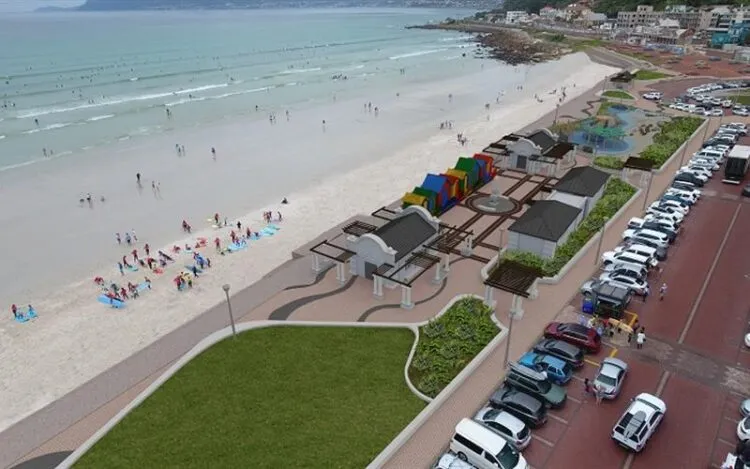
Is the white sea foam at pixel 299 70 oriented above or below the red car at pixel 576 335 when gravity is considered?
above

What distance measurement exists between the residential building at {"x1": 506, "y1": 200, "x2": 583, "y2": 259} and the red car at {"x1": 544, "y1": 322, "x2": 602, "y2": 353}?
22.0 ft

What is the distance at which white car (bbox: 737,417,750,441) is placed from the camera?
1609cm

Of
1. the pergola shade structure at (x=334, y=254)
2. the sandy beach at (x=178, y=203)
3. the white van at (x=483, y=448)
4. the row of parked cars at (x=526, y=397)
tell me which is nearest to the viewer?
the white van at (x=483, y=448)

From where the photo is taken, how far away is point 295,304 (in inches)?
960

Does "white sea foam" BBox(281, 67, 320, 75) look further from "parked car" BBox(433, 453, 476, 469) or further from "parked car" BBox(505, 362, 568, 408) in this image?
"parked car" BBox(433, 453, 476, 469)

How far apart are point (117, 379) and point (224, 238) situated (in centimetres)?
1444

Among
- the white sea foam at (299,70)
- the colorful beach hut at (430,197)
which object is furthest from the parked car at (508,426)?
the white sea foam at (299,70)

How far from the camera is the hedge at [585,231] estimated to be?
2652cm

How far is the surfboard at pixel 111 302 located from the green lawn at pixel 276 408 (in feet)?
28.9

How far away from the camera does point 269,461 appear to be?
15.6 m

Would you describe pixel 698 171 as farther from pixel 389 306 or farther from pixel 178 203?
pixel 178 203

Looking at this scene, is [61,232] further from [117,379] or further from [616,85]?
[616,85]

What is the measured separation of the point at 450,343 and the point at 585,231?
13962 mm

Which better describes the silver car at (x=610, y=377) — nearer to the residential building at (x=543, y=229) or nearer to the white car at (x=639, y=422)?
the white car at (x=639, y=422)
